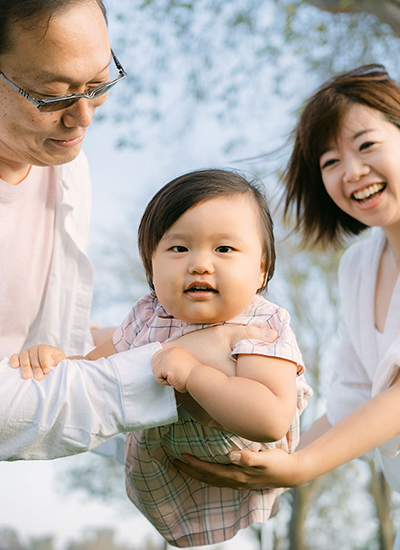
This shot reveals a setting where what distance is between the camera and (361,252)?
8.88 feet

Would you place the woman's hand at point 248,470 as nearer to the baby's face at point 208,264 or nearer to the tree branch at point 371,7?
the baby's face at point 208,264

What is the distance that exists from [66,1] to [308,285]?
675 cm

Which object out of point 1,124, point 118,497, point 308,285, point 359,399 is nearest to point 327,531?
point 118,497

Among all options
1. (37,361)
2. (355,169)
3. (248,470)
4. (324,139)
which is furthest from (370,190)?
(37,361)

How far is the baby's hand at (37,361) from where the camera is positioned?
1.44 m

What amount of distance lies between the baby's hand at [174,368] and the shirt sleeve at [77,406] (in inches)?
1.6

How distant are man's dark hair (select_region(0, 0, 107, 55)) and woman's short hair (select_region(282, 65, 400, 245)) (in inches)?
44.0

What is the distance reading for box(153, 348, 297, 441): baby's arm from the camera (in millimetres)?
1323

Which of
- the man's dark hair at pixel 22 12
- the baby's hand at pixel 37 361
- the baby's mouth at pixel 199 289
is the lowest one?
the baby's hand at pixel 37 361

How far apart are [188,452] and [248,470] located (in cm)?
17

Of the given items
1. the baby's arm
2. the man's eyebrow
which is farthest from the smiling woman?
the man's eyebrow

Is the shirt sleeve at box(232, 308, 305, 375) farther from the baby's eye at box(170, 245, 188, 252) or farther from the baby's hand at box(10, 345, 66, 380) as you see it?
the baby's hand at box(10, 345, 66, 380)

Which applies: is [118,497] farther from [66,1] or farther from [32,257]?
[66,1]

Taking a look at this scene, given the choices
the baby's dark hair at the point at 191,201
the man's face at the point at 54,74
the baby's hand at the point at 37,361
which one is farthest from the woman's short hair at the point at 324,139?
the baby's hand at the point at 37,361
